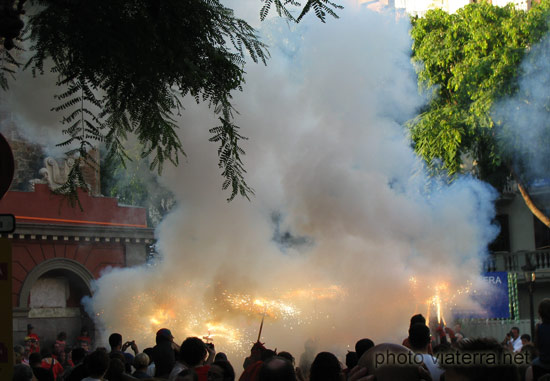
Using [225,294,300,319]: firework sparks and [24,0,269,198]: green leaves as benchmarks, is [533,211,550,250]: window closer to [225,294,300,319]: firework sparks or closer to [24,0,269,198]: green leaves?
[225,294,300,319]: firework sparks

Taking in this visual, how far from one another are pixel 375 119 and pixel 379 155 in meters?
0.74

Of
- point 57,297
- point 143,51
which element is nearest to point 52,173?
point 57,297

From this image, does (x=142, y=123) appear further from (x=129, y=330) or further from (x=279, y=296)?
(x=129, y=330)

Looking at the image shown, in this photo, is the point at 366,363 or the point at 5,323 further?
the point at 366,363

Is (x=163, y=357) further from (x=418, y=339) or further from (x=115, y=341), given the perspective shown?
(x=418, y=339)

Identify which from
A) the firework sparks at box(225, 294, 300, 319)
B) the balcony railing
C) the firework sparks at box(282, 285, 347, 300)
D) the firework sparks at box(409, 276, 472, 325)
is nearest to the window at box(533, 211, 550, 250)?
the balcony railing

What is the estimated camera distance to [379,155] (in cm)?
1470

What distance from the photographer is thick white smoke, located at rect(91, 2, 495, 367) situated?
13711mm

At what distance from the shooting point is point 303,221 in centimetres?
1426

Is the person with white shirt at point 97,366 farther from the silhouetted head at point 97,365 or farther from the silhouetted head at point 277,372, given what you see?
the silhouetted head at point 277,372

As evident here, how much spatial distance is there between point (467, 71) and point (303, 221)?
8036 millimetres

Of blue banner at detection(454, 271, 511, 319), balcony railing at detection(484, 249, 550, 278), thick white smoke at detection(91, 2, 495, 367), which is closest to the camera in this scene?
thick white smoke at detection(91, 2, 495, 367)

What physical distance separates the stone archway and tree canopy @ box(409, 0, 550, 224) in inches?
380

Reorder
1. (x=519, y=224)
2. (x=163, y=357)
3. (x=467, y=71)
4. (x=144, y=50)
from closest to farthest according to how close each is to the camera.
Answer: (x=144, y=50)
(x=163, y=357)
(x=467, y=71)
(x=519, y=224)
